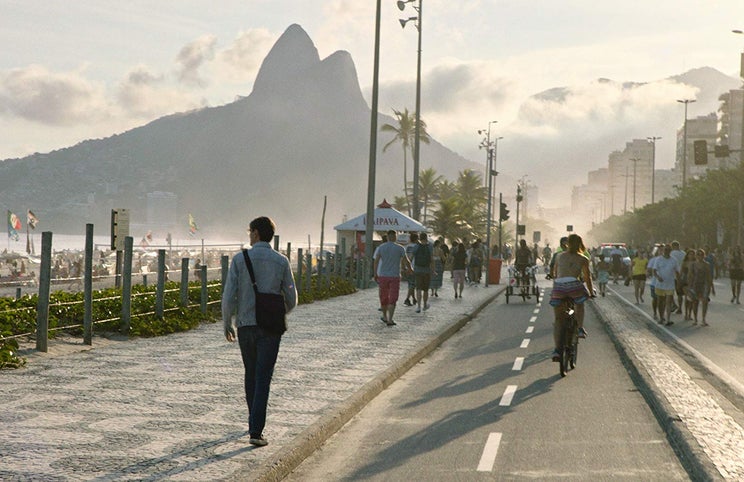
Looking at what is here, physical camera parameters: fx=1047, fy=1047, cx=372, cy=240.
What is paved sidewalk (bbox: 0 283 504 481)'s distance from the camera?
7.04 m

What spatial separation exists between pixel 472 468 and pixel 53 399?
13.9ft

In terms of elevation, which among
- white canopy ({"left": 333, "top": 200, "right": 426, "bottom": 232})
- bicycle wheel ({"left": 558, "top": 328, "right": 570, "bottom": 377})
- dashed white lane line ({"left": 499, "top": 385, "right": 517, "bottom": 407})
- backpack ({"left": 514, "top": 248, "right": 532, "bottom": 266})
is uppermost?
white canopy ({"left": 333, "top": 200, "right": 426, "bottom": 232})

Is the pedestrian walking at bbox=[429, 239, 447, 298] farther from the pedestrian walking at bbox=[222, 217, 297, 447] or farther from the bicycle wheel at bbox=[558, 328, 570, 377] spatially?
the pedestrian walking at bbox=[222, 217, 297, 447]

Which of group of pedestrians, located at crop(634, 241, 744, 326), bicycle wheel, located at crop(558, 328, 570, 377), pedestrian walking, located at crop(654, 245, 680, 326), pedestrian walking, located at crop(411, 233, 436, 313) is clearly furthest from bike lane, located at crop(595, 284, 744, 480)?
pedestrian walking, located at crop(411, 233, 436, 313)

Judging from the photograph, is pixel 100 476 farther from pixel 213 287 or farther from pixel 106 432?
pixel 213 287

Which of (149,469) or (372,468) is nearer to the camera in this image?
(149,469)

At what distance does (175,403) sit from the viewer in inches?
381

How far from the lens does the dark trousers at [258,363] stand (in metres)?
7.86

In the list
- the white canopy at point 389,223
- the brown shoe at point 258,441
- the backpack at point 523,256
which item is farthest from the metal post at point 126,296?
the white canopy at point 389,223

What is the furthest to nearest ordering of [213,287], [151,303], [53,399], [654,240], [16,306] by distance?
[654,240] < [213,287] < [151,303] < [16,306] < [53,399]

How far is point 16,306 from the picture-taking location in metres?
14.2

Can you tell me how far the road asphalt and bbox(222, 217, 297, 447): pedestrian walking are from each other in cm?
42

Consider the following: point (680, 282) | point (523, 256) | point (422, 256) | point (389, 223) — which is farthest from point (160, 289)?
point (389, 223)

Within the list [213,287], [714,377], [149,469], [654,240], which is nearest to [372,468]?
[149,469]
